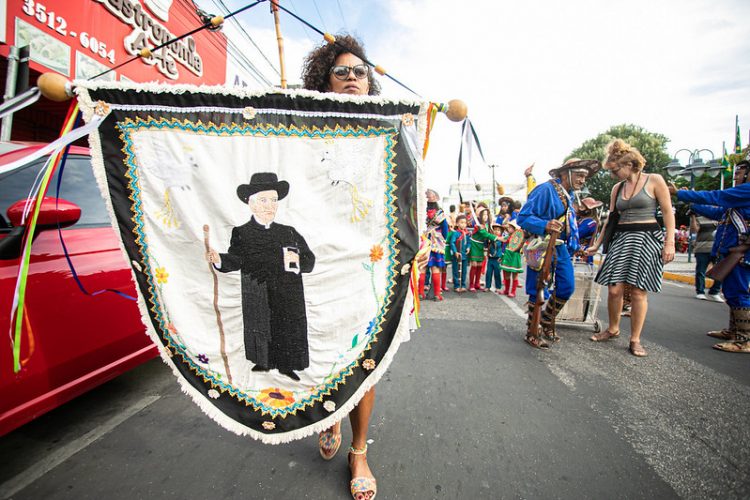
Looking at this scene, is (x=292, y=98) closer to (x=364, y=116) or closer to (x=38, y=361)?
(x=364, y=116)

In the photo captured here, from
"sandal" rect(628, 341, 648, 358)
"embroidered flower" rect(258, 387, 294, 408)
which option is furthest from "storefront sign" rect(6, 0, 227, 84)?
"sandal" rect(628, 341, 648, 358)

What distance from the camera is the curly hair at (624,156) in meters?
3.32

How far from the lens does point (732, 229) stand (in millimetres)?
3658

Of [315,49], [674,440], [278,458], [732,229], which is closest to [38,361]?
[278,458]

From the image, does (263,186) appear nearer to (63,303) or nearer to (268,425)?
(268,425)

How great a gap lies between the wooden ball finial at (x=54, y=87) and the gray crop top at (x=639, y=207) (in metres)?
4.35

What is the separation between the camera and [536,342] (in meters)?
3.44

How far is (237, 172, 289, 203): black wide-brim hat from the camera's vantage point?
1451mm

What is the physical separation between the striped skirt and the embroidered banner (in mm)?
2992

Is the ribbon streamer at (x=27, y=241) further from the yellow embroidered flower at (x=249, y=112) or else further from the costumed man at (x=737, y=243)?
the costumed man at (x=737, y=243)

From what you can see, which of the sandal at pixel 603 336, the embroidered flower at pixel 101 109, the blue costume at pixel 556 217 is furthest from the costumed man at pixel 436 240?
the embroidered flower at pixel 101 109

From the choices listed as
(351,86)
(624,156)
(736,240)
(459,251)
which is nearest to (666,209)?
(624,156)

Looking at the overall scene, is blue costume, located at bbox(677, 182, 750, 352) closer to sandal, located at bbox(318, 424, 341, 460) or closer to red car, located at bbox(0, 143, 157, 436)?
sandal, located at bbox(318, 424, 341, 460)

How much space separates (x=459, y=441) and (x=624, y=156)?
10.6 ft
